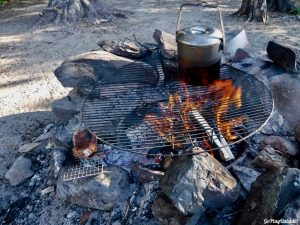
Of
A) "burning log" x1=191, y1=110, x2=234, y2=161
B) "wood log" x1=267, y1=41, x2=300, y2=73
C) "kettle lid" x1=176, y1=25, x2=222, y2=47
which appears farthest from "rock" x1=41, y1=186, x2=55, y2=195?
"wood log" x1=267, y1=41, x2=300, y2=73

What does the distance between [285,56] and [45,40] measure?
182 inches

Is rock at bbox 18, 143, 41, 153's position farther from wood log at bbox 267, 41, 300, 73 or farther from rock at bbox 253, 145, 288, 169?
wood log at bbox 267, 41, 300, 73

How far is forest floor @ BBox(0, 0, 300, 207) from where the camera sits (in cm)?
393

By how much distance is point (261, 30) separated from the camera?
5.97 metres

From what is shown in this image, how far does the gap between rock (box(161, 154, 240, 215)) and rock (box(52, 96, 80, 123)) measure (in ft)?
5.43

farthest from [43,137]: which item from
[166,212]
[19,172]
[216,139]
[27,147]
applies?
[216,139]

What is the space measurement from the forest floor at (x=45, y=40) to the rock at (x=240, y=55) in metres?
1.56

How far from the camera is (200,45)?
8.10 feet

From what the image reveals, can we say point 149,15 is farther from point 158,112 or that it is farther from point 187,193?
point 187,193

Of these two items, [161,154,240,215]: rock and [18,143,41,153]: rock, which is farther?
[18,143,41,153]: rock

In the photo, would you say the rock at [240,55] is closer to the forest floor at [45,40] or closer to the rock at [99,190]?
the forest floor at [45,40]

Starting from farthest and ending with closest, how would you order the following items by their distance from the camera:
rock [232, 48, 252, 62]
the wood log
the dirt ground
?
1. the dirt ground
2. rock [232, 48, 252, 62]
3. the wood log

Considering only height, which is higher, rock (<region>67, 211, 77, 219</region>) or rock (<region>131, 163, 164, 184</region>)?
rock (<region>131, 163, 164, 184</region>)

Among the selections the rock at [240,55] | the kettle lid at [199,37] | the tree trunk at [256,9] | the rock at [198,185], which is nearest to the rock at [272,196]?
the rock at [198,185]
